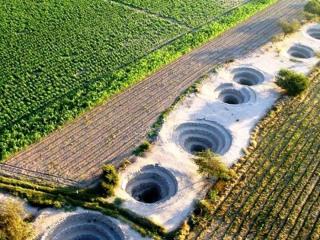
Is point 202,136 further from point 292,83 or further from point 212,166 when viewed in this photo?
point 292,83

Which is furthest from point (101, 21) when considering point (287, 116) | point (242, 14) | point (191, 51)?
point (287, 116)

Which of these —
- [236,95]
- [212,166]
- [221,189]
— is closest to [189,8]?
[236,95]

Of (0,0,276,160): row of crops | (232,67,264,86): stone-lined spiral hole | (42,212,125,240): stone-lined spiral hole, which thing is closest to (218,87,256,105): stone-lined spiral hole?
(232,67,264,86): stone-lined spiral hole

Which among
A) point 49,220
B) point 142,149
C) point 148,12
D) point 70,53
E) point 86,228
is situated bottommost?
point 49,220

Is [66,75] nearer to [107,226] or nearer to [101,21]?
[101,21]

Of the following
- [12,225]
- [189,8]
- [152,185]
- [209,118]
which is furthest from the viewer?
[189,8]

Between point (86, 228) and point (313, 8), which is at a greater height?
point (313, 8)
